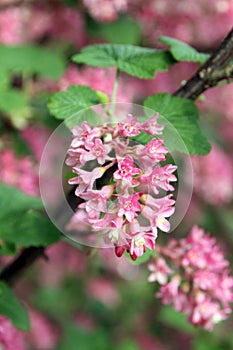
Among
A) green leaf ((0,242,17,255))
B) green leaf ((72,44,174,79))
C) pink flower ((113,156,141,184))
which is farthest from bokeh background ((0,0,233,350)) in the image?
pink flower ((113,156,141,184))

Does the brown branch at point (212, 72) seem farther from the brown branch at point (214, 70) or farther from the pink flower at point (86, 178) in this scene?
the pink flower at point (86, 178)

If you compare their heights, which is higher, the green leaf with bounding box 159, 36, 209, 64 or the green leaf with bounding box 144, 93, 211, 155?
the green leaf with bounding box 159, 36, 209, 64

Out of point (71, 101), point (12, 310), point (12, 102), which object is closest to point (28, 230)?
point (12, 310)

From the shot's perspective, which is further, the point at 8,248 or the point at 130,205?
the point at 8,248

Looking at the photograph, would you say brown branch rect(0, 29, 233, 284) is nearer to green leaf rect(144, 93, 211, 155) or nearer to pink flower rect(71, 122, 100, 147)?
green leaf rect(144, 93, 211, 155)

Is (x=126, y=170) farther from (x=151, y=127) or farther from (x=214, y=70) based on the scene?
(x=214, y=70)

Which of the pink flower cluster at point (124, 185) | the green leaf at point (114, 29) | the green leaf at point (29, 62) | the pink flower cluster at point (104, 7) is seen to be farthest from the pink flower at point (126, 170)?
the green leaf at point (29, 62)

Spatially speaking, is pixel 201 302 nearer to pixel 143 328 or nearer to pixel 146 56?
pixel 146 56
